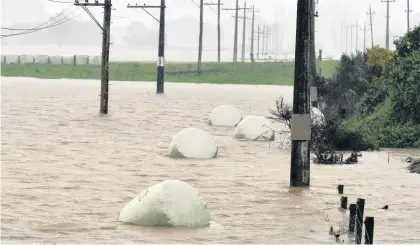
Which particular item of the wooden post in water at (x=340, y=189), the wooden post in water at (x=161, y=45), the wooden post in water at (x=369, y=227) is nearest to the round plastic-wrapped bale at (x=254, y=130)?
the wooden post in water at (x=340, y=189)

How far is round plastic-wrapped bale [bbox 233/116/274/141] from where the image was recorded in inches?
1200

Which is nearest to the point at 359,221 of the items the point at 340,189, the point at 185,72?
the point at 340,189

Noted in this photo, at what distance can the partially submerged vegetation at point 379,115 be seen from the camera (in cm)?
2743

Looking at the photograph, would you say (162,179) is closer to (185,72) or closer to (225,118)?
(225,118)

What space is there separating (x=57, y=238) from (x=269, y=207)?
14.8ft

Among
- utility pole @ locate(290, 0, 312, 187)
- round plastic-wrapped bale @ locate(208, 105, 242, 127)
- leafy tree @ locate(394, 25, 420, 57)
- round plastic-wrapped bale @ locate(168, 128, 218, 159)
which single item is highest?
leafy tree @ locate(394, 25, 420, 57)

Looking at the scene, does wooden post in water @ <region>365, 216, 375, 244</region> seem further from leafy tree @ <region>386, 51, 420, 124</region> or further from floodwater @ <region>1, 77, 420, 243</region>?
leafy tree @ <region>386, 51, 420, 124</region>

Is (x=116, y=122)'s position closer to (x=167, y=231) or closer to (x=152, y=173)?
(x=152, y=173)

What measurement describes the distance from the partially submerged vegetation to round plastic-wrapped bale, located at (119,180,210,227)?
10106mm

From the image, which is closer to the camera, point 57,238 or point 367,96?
→ point 57,238

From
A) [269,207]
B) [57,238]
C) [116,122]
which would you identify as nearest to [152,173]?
[269,207]

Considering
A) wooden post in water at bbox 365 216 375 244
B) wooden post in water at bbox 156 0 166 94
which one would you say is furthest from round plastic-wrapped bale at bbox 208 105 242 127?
wooden post in water at bbox 365 216 375 244

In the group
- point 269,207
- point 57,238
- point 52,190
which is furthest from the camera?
point 52,190

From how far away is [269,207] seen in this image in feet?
54.6
